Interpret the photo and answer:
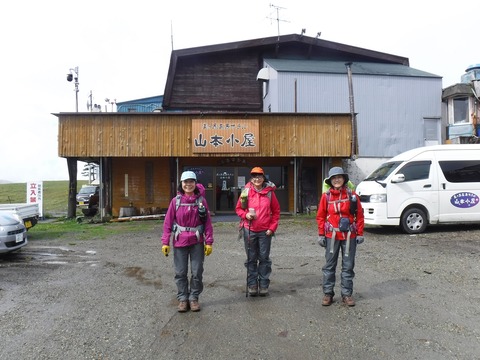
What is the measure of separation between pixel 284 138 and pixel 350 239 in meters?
11.9

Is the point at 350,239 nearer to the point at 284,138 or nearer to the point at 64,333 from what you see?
the point at 64,333

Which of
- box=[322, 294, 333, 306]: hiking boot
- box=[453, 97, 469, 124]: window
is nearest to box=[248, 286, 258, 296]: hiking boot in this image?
box=[322, 294, 333, 306]: hiking boot

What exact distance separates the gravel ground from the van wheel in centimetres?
227

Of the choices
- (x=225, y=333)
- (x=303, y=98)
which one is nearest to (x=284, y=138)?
(x=303, y=98)

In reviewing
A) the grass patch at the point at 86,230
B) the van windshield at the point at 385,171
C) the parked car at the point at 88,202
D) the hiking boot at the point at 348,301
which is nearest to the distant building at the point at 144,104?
the parked car at the point at 88,202

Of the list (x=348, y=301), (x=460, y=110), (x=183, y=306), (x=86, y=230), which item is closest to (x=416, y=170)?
(x=348, y=301)

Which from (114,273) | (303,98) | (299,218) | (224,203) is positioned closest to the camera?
(114,273)

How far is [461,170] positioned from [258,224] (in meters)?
8.47

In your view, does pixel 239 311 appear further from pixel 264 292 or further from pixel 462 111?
pixel 462 111

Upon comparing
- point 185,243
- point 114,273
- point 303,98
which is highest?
point 303,98

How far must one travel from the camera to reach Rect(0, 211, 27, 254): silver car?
8.10 m

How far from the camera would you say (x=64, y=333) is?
4.16m

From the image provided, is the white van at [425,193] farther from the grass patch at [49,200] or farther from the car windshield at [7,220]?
→ the grass patch at [49,200]

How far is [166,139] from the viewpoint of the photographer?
53.0 feet
